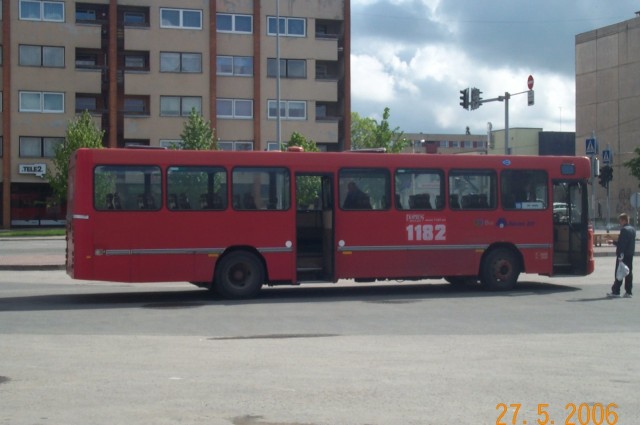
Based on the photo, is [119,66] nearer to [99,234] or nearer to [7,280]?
[7,280]

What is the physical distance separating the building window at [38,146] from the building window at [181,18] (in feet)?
33.6

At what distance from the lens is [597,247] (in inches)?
1378

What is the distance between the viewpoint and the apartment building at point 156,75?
55.3 meters

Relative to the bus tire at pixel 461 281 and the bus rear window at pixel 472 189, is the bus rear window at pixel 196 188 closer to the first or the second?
the bus rear window at pixel 472 189

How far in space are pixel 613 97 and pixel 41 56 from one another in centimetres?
4517

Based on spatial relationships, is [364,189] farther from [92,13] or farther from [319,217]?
[92,13]

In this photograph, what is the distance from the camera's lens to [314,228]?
18.0 metres

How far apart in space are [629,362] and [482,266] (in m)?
8.73

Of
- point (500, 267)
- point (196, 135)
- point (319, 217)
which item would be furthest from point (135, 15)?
point (500, 267)

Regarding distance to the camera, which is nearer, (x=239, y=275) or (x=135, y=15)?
(x=239, y=275)

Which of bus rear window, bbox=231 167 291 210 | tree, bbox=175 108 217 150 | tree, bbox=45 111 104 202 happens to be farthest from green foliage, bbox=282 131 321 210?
tree, bbox=45 111 104 202

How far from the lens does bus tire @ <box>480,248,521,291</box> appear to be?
743 inches

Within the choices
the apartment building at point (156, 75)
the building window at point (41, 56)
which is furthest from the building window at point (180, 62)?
the building window at point (41, 56)

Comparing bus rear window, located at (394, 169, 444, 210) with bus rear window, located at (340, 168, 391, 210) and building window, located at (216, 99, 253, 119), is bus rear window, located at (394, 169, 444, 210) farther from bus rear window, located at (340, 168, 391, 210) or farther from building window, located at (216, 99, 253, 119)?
building window, located at (216, 99, 253, 119)
